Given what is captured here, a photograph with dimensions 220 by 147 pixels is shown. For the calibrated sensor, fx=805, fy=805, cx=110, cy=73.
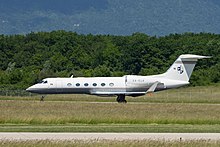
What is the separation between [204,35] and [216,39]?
838cm

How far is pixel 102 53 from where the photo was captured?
413ft

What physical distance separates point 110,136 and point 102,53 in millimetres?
92531

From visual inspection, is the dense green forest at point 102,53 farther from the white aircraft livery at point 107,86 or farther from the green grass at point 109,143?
the green grass at point 109,143

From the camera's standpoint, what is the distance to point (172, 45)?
A: 5010 inches

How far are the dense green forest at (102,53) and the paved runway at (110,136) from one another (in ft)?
243

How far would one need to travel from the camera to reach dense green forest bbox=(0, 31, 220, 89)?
4636 inches

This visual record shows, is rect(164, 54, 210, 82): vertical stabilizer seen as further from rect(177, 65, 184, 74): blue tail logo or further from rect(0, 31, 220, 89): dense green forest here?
rect(0, 31, 220, 89): dense green forest

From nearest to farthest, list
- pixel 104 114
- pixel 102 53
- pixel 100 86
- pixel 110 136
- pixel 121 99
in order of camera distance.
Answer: pixel 110 136, pixel 104 114, pixel 121 99, pixel 100 86, pixel 102 53

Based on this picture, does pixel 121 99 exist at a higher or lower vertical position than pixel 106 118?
higher

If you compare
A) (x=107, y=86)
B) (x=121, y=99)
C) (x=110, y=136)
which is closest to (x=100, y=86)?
(x=107, y=86)

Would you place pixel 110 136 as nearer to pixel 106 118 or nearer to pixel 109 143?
pixel 109 143

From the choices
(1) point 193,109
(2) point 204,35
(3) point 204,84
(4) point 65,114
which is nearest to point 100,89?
(1) point 193,109

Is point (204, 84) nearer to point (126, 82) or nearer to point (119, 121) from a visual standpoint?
point (126, 82)

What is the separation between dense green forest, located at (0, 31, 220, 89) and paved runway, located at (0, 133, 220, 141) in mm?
74150
